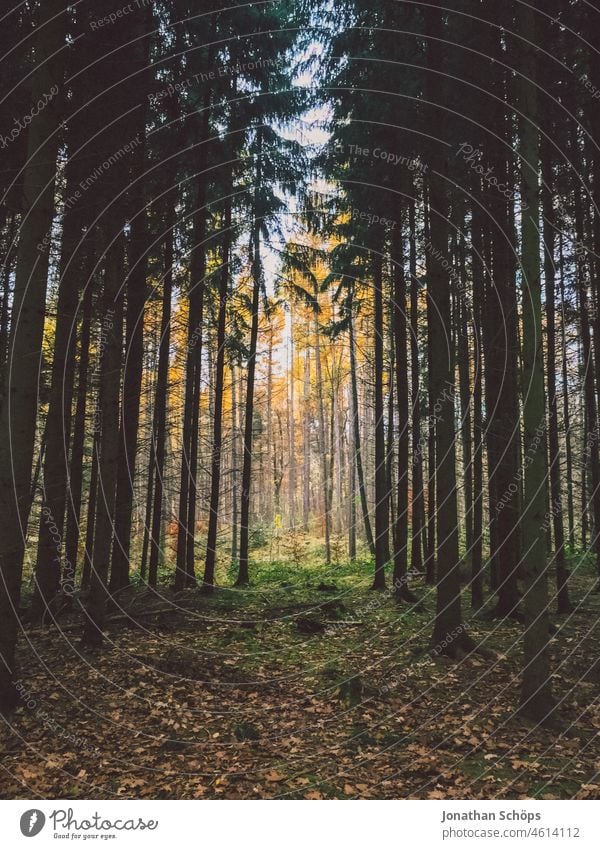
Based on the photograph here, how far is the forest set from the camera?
6.11 m

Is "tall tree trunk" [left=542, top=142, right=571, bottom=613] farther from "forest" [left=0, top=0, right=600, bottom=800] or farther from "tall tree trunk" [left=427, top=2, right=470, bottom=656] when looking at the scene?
"tall tree trunk" [left=427, top=2, right=470, bottom=656]

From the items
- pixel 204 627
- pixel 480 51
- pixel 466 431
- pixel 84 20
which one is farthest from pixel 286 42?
pixel 204 627

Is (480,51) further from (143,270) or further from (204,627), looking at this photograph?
(204,627)

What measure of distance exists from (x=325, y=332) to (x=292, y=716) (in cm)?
1254

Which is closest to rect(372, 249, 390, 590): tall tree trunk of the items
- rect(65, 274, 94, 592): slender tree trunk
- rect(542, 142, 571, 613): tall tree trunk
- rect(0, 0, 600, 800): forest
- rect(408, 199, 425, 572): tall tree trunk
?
rect(0, 0, 600, 800): forest

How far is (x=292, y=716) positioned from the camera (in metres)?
6.81

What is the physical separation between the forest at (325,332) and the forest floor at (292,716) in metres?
0.05

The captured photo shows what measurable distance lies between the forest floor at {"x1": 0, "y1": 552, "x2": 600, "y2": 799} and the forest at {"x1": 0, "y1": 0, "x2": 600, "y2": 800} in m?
0.05

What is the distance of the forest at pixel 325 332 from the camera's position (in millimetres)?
6113

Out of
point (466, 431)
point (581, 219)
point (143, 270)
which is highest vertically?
point (581, 219)

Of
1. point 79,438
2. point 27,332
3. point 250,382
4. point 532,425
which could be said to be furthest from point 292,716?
point 250,382

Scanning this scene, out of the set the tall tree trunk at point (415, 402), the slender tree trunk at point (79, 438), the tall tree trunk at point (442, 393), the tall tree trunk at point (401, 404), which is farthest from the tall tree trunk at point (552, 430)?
the slender tree trunk at point (79, 438)

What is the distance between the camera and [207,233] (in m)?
15.2

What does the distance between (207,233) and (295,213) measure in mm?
3168
